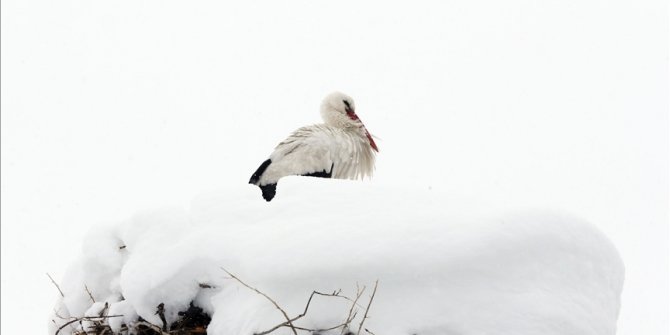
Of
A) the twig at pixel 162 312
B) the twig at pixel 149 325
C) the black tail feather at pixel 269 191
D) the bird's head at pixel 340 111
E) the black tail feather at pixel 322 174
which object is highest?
the bird's head at pixel 340 111

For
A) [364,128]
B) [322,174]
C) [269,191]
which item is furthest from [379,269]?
[364,128]

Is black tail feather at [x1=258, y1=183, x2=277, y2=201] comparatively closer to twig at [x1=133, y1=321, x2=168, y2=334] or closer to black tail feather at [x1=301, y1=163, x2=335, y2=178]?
black tail feather at [x1=301, y1=163, x2=335, y2=178]

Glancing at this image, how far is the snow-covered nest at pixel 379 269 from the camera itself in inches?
69.5

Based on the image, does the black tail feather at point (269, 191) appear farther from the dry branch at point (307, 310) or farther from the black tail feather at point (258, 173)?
the dry branch at point (307, 310)

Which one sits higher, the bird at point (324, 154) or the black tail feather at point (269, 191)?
the bird at point (324, 154)

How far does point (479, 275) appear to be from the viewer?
1.79 metres

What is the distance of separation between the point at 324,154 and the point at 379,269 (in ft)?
9.98

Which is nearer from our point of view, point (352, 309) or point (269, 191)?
point (352, 309)

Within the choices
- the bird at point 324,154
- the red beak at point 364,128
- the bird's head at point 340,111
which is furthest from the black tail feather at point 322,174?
the bird's head at point 340,111

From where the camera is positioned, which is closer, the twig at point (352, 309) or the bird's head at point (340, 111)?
the twig at point (352, 309)

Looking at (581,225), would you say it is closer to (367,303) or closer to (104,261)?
(367,303)

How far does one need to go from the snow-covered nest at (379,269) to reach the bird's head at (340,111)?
3530mm

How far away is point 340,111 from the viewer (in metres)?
5.70

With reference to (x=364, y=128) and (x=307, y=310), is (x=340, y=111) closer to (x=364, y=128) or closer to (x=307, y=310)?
(x=364, y=128)
